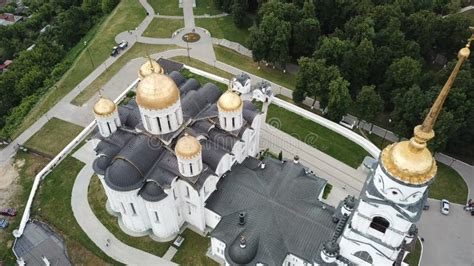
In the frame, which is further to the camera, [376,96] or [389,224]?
[376,96]

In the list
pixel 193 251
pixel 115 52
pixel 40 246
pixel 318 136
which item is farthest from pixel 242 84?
pixel 40 246

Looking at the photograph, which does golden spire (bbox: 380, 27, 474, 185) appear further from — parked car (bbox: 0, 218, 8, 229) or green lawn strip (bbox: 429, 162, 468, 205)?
parked car (bbox: 0, 218, 8, 229)

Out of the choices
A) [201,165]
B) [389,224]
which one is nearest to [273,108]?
[201,165]

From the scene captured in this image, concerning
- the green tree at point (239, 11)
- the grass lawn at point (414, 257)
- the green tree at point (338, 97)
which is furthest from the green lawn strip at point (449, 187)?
the green tree at point (239, 11)

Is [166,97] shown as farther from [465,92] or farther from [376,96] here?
A: [465,92]

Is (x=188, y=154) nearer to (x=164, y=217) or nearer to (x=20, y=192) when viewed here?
(x=164, y=217)

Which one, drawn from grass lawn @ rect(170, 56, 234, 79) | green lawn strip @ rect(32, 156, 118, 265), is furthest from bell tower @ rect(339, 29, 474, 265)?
grass lawn @ rect(170, 56, 234, 79)

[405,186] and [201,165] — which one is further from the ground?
[405,186]
